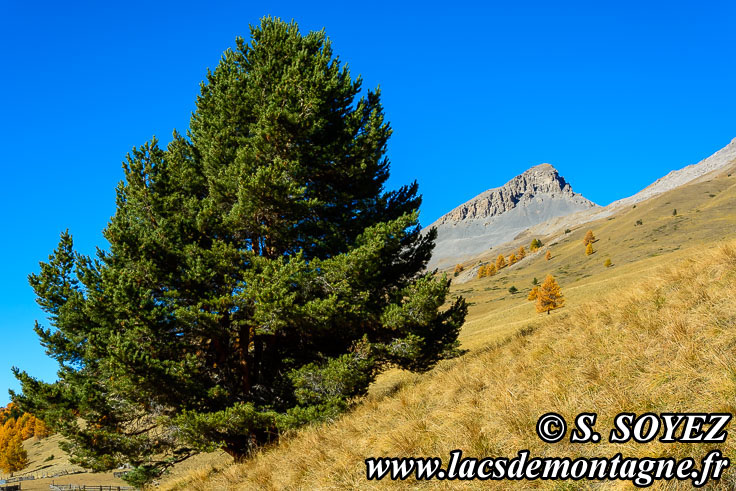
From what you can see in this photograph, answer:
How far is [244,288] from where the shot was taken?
1020cm

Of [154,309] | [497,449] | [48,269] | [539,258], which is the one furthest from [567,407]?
[539,258]

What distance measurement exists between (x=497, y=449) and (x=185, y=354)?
890cm

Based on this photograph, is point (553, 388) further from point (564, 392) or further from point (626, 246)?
point (626, 246)

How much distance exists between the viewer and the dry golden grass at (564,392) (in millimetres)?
4258

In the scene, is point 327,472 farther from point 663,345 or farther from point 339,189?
point 339,189

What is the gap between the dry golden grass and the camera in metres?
4.26

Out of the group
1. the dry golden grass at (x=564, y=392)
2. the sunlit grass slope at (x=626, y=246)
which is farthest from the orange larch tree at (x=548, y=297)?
the dry golden grass at (x=564, y=392)
